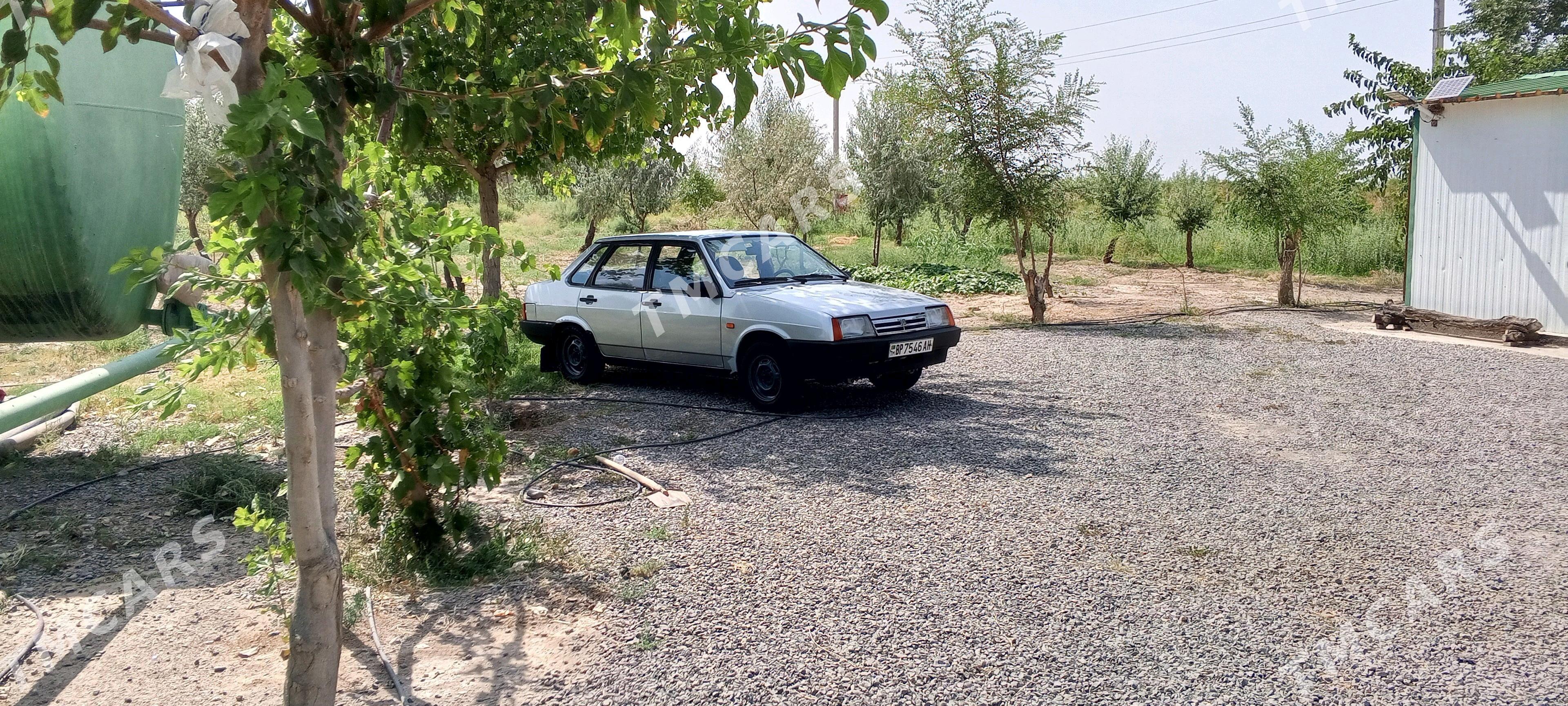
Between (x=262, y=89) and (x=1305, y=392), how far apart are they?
29.6 feet

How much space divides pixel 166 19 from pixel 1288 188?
16.9 metres

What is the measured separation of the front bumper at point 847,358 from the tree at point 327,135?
4.24 m

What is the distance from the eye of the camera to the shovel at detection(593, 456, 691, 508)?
6145mm

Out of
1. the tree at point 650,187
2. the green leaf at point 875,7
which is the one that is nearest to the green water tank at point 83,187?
the green leaf at point 875,7

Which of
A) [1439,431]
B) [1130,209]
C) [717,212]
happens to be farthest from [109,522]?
[1130,209]

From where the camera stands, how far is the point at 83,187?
5641 mm

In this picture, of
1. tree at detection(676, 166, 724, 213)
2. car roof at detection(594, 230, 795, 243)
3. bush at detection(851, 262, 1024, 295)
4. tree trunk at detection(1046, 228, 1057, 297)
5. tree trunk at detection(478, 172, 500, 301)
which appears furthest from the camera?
tree at detection(676, 166, 724, 213)

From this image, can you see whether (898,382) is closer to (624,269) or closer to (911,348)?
(911,348)

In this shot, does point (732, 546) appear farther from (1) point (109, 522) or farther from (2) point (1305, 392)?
(2) point (1305, 392)

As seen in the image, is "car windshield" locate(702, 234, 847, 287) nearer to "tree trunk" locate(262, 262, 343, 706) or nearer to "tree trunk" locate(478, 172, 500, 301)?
"tree trunk" locate(478, 172, 500, 301)

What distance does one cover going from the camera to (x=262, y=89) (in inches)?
91.7

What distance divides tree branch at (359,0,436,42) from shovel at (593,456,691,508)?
11.4ft

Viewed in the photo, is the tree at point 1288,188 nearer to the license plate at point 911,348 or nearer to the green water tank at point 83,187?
the license plate at point 911,348

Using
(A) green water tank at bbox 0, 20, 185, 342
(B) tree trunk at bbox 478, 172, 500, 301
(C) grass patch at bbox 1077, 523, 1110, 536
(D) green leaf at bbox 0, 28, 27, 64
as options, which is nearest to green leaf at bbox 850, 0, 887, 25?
(D) green leaf at bbox 0, 28, 27, 64
